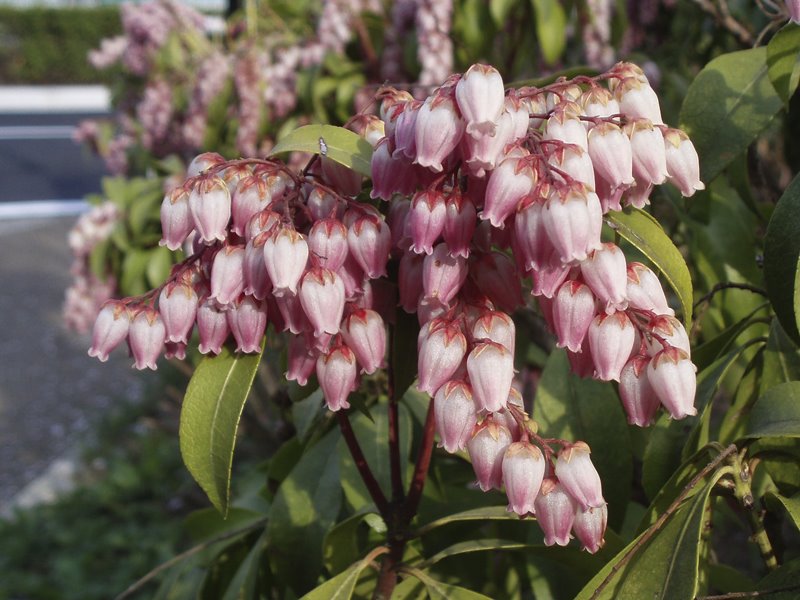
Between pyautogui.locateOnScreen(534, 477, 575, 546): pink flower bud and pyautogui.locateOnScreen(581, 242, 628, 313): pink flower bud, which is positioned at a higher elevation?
pyautogui.locateOnScreen(581, 242, 628, 313): pink flower bud

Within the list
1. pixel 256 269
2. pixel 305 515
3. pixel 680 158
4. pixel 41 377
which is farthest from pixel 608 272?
pixel 41 377

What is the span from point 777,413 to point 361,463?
0.39 m

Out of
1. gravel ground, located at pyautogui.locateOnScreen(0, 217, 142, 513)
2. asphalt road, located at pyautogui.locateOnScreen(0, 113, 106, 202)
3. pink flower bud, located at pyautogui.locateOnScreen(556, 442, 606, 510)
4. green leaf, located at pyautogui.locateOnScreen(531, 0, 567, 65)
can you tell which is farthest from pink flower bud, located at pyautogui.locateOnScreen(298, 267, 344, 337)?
asphalt road, located at pyautogui.locateOnScreen(0, 113, 106, 202)

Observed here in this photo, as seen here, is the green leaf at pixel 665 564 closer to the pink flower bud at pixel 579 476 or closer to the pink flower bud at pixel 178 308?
the pink flower bud at pixel 579 476

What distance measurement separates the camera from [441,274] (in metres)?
0.74

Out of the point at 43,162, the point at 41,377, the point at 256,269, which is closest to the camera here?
the point at 256,269

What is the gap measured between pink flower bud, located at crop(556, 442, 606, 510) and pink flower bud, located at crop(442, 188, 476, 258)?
171 mm

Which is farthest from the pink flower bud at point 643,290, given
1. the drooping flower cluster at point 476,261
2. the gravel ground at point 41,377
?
the gravel ground at point 41,377

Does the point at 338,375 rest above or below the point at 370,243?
below

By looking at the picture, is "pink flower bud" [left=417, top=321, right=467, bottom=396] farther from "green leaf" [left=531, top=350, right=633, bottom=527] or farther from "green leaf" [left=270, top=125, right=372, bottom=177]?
"green leaf" [left=531, top=350, right=633, bottom=527]

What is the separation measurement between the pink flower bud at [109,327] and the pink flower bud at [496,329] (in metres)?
0.33

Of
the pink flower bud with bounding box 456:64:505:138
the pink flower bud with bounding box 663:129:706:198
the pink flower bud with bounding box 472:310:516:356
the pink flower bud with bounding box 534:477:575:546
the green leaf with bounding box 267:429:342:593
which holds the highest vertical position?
the pink flower bud with bounding box 456:64:505:138

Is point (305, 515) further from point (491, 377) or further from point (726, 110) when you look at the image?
point (726, 110)

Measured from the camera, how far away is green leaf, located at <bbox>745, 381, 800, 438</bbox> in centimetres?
76
